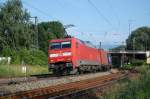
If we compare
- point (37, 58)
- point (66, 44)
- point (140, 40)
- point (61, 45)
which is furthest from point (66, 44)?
point (140, 40)

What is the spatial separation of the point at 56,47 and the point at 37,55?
1066 inches

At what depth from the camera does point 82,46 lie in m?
35.8

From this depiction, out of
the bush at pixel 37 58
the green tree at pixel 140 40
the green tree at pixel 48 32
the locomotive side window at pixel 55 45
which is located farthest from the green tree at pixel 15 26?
Answer: the green tree at pixel 140 40

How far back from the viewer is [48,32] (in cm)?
11025

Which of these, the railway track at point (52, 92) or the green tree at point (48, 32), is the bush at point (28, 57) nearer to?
the railway track at point (52, 92)

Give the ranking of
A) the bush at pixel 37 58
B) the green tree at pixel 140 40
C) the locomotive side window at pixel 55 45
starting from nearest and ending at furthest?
the locomotive side window at pixel 55 45
the bush at pixel 37 58
the green tree at pixel 140 40

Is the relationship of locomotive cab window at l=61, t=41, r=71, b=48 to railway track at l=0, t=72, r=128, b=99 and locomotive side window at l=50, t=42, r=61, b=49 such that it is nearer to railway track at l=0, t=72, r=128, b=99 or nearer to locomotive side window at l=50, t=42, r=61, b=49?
locomotive side window at l=50, t=42, r=61, b=49

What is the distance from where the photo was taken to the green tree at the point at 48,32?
355 ft

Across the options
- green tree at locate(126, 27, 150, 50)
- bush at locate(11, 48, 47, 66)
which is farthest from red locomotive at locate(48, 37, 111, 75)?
green tree at locate(126, 27, 150, 50)

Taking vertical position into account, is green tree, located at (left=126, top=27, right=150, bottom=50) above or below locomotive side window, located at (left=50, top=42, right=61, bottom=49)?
above

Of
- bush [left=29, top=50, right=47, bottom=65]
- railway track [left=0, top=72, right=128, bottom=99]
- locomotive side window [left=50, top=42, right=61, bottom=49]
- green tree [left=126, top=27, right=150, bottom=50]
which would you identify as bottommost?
railway track [left=0, top=72, right=128, bottom=99]

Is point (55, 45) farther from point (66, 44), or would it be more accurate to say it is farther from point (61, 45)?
point (66, 44)

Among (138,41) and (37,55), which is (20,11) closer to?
(37,55)

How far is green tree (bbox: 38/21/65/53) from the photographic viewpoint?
10831 cm
